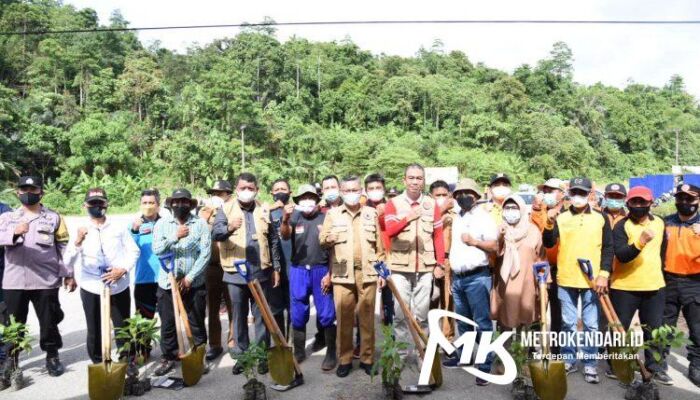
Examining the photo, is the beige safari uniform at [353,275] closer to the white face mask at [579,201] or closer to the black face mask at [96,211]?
the white face mask at [579,201]

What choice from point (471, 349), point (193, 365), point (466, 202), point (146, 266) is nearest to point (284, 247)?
point (146, 266)

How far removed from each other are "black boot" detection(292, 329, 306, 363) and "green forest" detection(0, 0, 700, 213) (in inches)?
972

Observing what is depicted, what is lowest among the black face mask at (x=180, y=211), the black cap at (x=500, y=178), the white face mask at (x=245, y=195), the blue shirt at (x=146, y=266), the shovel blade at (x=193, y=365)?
the shovel blade at (x=193, y=365)

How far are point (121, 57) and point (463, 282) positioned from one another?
179ft

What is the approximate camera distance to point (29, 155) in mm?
30078

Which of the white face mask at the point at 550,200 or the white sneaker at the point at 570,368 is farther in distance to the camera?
the white face mask at the point at 550,200

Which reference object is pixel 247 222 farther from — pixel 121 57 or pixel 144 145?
pixel 121 57

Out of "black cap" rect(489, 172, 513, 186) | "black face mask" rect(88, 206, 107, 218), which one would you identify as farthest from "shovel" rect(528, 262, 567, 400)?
"black face mask" rect(88, 206, 107, 218)

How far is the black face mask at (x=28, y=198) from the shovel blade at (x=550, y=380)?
4.80 metres

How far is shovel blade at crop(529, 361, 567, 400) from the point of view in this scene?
12.3 feet

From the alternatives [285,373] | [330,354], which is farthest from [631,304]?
[285,373]

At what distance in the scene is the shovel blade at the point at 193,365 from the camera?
167 inches

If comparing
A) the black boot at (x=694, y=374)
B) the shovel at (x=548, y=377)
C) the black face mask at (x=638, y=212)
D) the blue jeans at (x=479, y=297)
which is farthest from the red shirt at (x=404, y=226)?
the black boot at (x=694, y=374)

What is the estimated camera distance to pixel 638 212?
14.2 feet
